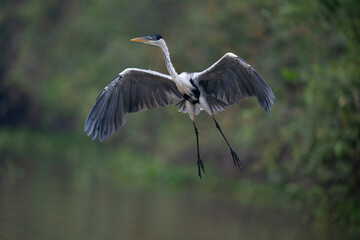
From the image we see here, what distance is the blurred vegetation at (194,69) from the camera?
11344mm

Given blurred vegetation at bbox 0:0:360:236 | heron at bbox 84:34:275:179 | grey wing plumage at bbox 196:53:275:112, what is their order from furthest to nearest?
blurred vegetation at bbox 0:0:360:236 → heron at bbox 84:34:275:179 → grey wing plumage at bbox 196:53:275:112

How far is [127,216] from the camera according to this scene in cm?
1166

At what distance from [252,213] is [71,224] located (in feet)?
13.9

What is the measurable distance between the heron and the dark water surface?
221 cm

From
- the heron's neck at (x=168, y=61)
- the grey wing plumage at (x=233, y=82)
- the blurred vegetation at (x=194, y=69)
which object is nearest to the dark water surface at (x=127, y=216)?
the blurred vegetation at (x=194, y=69)

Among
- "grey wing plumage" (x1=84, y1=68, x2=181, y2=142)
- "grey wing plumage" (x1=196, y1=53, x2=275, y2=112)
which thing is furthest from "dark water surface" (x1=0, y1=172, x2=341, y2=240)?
"grey wing plumage" (x1=196, y1=53, x2=275, y2=112)

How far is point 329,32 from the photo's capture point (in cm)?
1323

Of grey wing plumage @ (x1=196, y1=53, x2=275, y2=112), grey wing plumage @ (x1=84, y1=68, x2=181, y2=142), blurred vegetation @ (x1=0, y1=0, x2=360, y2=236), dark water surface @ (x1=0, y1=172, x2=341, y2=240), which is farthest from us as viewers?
blurred vegetation @ (x1=0, y1=0, x2=360, y2=236)

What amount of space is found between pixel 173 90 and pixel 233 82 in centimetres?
87

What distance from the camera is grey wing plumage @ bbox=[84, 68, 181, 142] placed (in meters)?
8.07

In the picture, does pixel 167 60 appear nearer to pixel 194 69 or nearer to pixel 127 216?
pixel 127 216

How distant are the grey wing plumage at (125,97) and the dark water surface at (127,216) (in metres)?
2.11

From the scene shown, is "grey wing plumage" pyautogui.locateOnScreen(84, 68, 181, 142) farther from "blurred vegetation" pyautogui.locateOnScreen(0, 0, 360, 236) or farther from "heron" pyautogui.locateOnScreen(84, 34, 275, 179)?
"blurred vegetation" pyautogui.locateOnScreen(0, 0, 360, 236)

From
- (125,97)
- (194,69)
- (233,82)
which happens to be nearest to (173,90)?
(125,97)
